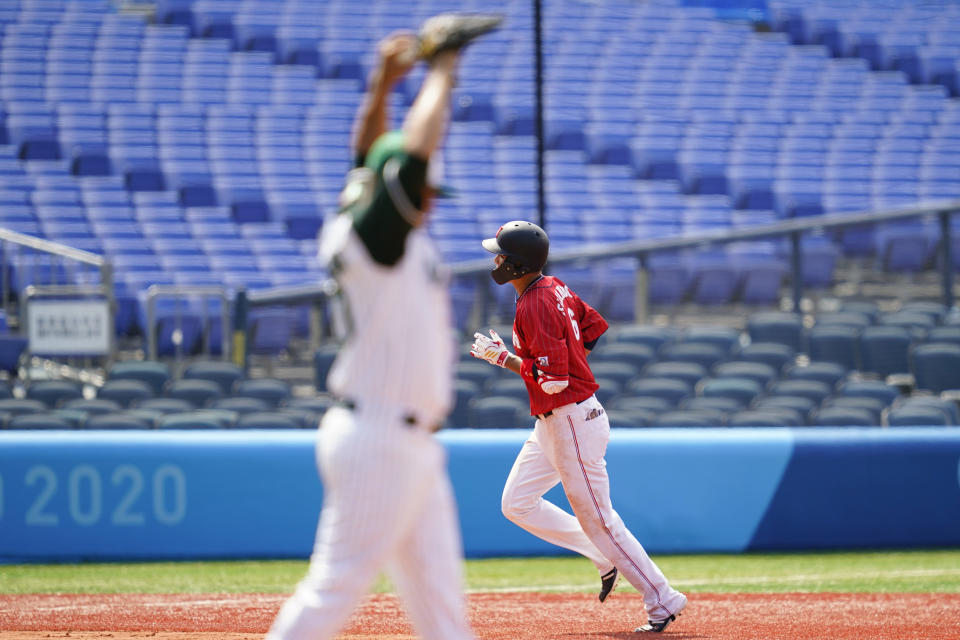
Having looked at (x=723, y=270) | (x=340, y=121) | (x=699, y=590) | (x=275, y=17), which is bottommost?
(x=699, y=590)

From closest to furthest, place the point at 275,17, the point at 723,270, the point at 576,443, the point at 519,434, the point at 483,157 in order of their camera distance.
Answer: the point at 576,443 < the point at 519,434 < the point at 723,270 < the point at 483,157 < the point at 275,17

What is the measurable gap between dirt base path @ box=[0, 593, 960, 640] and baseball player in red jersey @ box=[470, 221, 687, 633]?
0.33 meters

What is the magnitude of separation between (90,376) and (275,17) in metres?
11.1

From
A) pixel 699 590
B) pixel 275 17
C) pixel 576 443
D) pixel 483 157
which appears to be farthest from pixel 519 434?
pixel 275 17

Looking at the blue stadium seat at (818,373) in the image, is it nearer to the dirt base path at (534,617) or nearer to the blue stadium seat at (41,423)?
the dirt base path at (534,617)

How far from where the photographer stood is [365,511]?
2.80 m

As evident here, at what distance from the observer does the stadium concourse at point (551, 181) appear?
32.3ft

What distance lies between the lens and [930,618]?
542 centimetres

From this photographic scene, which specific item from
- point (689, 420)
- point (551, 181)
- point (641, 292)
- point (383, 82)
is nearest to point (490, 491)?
point (689, 420)

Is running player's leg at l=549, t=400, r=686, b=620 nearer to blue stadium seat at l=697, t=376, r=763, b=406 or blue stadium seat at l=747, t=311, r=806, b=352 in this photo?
blue stadium seat at l=697, t=376, r=763, b=406

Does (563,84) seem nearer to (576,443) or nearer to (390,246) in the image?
(576,443)

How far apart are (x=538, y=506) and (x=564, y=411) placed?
49 cm

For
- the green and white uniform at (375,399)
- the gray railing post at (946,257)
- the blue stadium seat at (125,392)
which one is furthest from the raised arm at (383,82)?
the gray railing post at (946,257)

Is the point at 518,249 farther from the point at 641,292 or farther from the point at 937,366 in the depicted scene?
the point at 937,366
